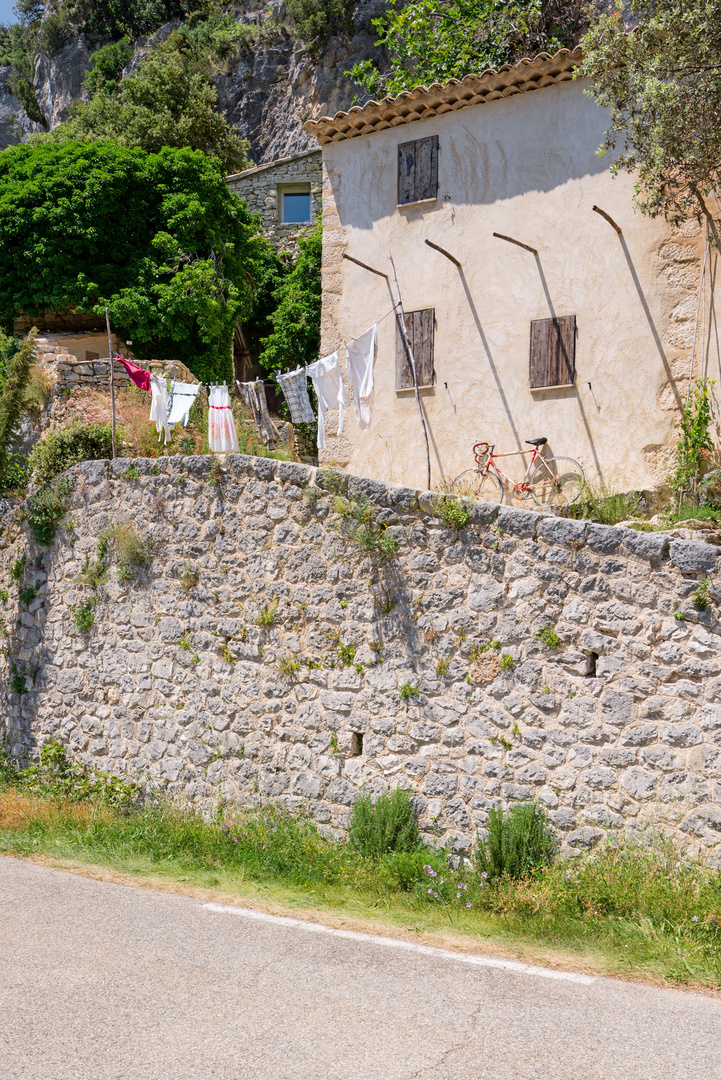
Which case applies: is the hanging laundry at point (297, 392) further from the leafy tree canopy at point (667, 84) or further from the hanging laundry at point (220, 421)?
the leafy tree canopy at point (667, 84)

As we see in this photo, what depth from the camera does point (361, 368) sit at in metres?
13.5

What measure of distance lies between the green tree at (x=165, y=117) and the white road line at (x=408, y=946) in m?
25.8

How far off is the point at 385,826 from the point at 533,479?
20.5ft

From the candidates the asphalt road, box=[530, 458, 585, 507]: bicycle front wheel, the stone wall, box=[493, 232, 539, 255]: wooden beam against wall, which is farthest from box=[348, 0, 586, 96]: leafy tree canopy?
the asphalt road

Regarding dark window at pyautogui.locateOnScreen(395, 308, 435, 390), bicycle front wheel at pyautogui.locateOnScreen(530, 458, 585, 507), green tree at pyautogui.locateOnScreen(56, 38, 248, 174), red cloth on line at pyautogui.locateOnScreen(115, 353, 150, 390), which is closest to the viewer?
bicycle front wheel at pyautogui.locateOnScreen(530, 458, 585, 507)

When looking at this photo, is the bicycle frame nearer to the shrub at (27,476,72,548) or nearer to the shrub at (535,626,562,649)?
the shrub at (535,626,562,649)

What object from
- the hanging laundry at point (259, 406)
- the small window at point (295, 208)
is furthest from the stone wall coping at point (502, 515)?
the small window at point (295, 208)

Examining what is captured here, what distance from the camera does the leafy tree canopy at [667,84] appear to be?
30.1 ft

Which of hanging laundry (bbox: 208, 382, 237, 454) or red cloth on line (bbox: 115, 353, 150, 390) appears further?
red cloth on line (bbox: 115, 353, 150, 390)

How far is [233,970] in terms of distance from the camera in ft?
18.9

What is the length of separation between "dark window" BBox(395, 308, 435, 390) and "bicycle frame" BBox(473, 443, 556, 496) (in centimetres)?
143

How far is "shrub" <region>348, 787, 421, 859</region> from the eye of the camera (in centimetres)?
788

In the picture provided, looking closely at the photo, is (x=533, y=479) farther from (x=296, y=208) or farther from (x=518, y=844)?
(x=296, y=208)

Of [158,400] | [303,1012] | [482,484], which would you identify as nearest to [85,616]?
[158,400]
